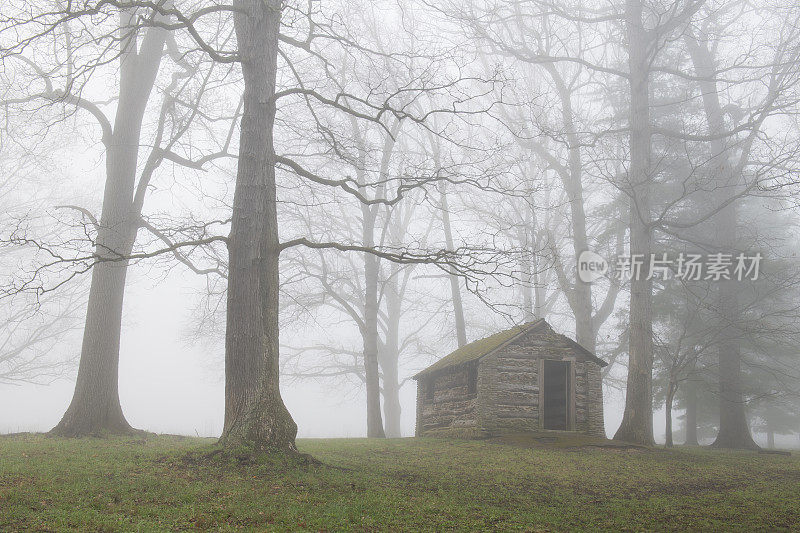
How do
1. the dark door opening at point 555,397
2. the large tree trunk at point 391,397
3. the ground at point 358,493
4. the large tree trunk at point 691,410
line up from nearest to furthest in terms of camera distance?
the ground at point 358,493
the dark door opening at point 555,397
the large tree trunk at point 691,410
the large tree trunk at point 391,397

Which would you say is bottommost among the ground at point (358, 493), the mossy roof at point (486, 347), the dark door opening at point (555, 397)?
the ground at point (358, 493)

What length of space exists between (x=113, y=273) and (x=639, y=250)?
14604 millimetres

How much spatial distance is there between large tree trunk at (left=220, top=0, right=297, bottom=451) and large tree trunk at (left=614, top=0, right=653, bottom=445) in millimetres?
10630

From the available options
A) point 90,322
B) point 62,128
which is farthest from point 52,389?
point 90,322

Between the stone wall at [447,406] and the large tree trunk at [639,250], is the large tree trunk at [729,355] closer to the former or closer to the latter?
the large tree trunk at [639,250]

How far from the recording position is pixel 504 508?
7629mm

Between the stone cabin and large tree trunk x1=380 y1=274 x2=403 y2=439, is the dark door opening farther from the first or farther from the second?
large tree trunk x1=380 y1=274 x2=403 y2=439

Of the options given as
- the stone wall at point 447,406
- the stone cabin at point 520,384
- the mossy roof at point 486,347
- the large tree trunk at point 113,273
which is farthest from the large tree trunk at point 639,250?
the large tree trunk at point 113,273

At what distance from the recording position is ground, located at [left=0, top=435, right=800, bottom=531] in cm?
620

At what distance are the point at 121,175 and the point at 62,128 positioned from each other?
7.21m

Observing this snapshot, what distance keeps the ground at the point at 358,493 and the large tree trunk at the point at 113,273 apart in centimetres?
121

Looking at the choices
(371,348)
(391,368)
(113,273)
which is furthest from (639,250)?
(391,368)

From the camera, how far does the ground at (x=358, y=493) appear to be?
6.20 meters

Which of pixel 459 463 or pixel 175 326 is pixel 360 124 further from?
pixel 175 326
